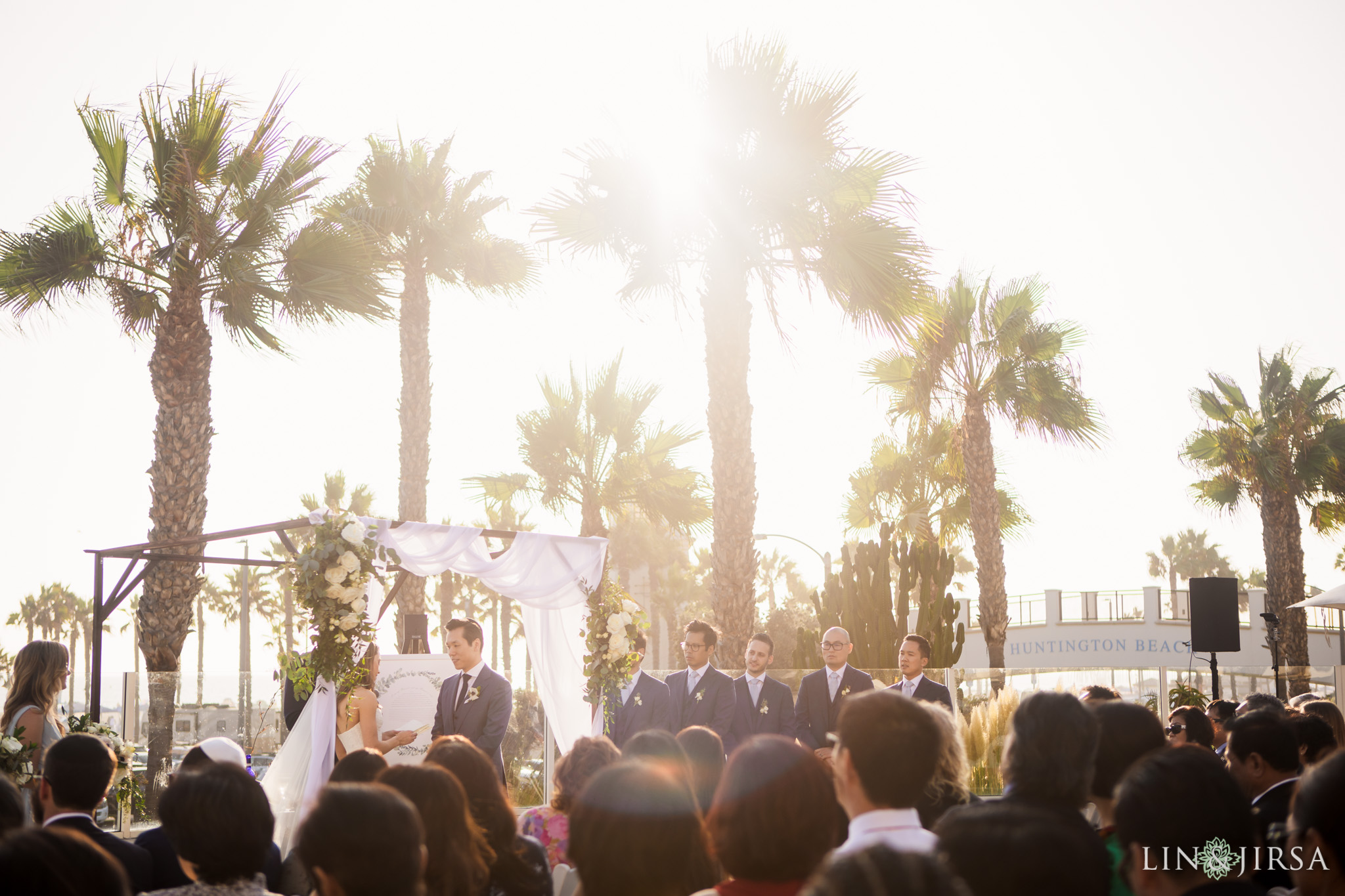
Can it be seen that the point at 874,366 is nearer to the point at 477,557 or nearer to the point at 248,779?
the point at 477,557

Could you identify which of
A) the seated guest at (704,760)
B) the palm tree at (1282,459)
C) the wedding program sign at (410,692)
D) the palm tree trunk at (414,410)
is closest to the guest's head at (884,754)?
the seated guest at (704,760)

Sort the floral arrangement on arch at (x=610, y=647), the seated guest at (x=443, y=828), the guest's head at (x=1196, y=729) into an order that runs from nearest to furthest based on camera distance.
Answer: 1. the seated guest at (x=443, y=828)
2. the guest's head at (x=1196, y=729)
3. the floral arrangement on arch at (x=610, y=647)

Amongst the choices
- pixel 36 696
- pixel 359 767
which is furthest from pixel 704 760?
pixel 36 696

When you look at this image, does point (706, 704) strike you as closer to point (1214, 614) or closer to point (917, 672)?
point (917, 672)

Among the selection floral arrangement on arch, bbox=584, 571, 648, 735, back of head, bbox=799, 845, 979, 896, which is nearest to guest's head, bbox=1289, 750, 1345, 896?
back of head, bbox=799, 845, 979, 896

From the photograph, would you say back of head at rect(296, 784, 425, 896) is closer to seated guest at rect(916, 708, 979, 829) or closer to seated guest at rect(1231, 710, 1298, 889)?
seated guest at rect(916, 708, 979, 829)

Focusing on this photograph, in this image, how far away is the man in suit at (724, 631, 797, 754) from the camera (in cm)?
929

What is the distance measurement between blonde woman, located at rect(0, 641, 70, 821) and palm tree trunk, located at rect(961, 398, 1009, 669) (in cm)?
1620

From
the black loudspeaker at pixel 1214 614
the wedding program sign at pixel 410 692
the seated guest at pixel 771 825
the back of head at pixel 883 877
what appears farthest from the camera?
the black loudspeaker at pixel 1214 614

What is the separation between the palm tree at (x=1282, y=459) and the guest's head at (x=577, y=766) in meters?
23.6

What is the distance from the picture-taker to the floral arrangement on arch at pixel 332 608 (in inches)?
334

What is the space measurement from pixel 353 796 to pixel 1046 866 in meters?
1.57

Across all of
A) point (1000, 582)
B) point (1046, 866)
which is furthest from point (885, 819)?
point (1000, 582)

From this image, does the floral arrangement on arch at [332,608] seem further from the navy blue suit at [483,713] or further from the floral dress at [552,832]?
the floral dress at [552,832]
